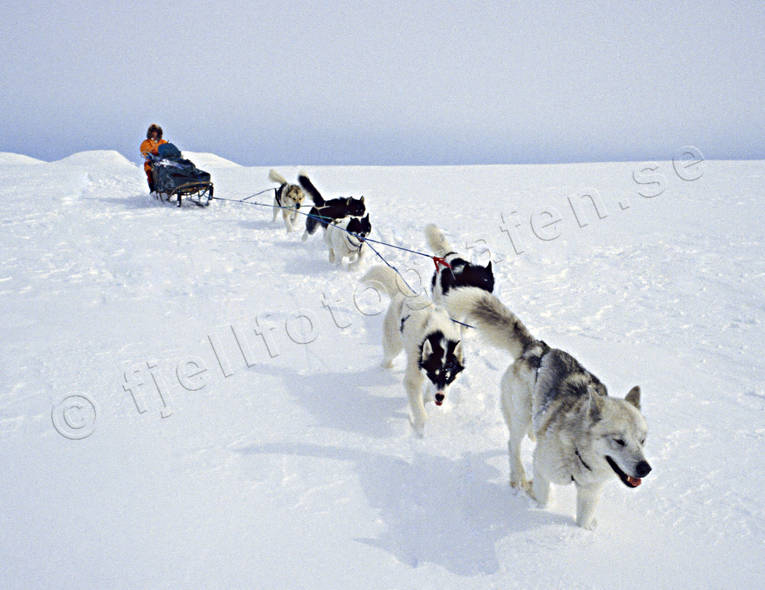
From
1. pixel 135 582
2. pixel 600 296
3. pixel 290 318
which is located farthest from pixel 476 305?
pixel 600 296

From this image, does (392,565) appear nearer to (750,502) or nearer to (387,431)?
(387,431)

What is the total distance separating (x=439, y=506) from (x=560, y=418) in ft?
3.20

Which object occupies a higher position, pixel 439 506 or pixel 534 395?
pixel 534 395

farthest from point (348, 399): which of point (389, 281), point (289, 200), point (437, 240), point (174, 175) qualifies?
point (174, 175)

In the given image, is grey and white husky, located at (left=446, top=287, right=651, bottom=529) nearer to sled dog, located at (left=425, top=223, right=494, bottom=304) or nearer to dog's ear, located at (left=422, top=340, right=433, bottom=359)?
dog's ear, located at (left=422, top=340, right=433, bottom=359)

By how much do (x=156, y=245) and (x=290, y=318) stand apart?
395 cm

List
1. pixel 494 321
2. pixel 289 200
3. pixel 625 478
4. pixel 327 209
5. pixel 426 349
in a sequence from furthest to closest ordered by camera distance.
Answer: pixel 289 200 < pixel 327 209 < pixel 426 349 < pixel 494 321 < pixel 625 478

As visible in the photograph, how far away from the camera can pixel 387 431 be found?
362cm

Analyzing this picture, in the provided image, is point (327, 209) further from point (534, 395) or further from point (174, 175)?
point (534, 395)

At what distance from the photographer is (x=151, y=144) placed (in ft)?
35.6

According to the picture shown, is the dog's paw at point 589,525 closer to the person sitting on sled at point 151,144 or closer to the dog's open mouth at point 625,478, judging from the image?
the dog's open mouth at point 625,478

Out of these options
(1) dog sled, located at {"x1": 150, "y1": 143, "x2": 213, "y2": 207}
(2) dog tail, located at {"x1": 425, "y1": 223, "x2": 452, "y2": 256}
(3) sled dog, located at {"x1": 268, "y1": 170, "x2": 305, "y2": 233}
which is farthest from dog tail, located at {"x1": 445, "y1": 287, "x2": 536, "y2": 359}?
(1) dog sled, located at {"x1": 150, "y1": 143, "x2": 213, "y2": 207}

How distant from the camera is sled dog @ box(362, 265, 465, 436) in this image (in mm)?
3411

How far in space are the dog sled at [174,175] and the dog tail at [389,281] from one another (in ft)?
25.3
